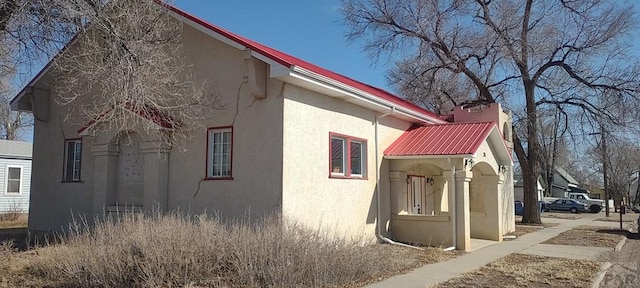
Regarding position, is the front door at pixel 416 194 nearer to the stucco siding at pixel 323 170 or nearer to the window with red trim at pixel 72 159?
the stucco siding at pixel 323 170

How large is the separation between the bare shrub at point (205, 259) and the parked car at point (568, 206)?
158 ft

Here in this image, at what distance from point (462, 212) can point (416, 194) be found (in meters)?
3.82

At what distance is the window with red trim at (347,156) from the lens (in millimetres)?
14289

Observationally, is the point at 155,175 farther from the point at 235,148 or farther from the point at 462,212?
the point at 462,212

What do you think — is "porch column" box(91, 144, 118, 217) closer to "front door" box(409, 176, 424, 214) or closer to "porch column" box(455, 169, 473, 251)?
"front door" box(409, 176, 424, 214)

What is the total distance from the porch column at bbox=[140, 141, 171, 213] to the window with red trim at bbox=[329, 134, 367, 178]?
4.33 meters

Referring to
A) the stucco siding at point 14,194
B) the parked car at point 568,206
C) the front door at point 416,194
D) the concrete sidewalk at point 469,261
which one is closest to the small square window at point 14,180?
the stucco siding at point 14,194

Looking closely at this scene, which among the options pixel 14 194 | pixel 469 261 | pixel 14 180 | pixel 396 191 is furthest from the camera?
pixel 14 180

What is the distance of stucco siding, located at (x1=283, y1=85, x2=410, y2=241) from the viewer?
41.3 ft

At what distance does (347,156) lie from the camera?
48.1ft

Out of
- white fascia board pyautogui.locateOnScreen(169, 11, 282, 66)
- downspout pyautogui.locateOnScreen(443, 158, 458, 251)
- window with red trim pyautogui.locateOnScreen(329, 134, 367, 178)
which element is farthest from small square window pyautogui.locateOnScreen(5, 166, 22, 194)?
downspout pyautogui.locateOnScreen(443, 158, 458, 251)

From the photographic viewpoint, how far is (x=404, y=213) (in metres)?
16.9

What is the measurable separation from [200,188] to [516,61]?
18.6m

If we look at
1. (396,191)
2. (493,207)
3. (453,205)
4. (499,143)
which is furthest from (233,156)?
(499,143)
